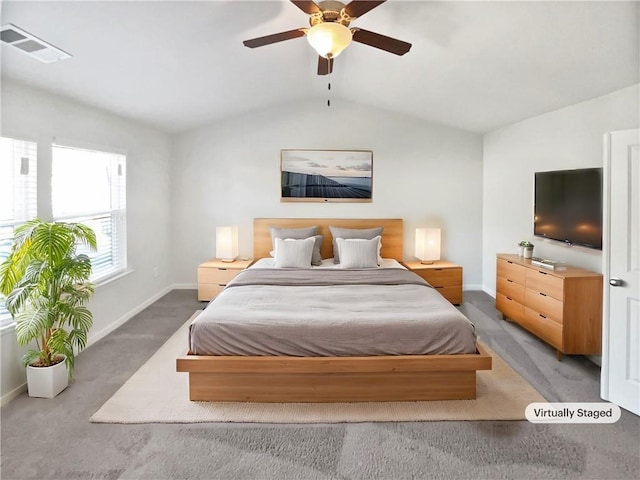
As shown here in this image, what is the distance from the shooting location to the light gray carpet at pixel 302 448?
204cm

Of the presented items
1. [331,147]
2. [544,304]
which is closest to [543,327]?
[544,304]

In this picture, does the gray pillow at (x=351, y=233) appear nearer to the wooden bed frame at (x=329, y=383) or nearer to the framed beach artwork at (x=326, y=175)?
the framed beach artwork at (x=326, y=175)

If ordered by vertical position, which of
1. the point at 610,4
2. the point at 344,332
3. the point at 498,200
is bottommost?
the point at 344,332

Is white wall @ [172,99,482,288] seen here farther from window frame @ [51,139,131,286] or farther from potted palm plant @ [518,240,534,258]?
potted palm plant @ [518,240,534,258]

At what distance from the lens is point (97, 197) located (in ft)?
13.6

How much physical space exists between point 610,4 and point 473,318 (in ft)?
10.3

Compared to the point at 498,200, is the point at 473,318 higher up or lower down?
lower down

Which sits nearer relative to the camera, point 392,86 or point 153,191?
point 392,86

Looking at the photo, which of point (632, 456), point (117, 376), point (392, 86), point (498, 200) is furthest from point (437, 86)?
point (117, 376)

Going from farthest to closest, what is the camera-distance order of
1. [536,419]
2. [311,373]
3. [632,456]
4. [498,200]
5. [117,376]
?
[498,200] < [117,376] < [311,373] < [536,419] < [632,456]

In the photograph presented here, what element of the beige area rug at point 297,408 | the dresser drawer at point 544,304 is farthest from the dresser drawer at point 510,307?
the beige area rug at point 297,408

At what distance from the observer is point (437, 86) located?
163 inches

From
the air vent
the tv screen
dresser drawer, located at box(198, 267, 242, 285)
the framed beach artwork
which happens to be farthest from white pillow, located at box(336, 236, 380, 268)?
the air vent

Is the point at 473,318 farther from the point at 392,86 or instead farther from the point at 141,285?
the point at 141,285
